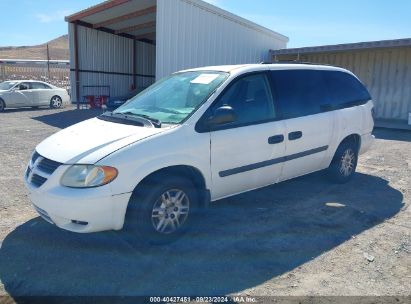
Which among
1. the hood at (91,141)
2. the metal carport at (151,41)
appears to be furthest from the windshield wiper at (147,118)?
the metal carport at (151,41)

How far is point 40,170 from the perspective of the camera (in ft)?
11.6

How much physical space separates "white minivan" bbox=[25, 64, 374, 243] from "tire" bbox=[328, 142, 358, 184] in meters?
0.36

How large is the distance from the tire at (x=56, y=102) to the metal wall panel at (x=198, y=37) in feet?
31.1

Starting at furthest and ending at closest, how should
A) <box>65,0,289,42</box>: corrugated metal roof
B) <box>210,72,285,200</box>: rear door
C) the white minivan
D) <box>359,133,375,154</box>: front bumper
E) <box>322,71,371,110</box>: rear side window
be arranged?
<box>65,0,289,42</box>: corrugated metal roof
<box>359,133,375,154</box>: front bumper
<box>322,71,371,110</box>: rear side window
<box>210,72,285,200</box>: rear door
the white minivan

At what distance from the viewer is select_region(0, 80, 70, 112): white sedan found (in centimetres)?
1702

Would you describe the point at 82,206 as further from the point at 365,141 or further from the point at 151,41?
the point at 151,41

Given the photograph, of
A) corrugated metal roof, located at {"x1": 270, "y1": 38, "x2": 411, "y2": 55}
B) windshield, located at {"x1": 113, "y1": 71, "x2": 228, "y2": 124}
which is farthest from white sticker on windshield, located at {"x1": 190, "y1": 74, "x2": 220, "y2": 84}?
corrugated metal roof, located at {"x1": 270, "y1": 38, "x2": 411, "y2": 55}

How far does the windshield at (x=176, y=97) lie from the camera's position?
3.97 meters

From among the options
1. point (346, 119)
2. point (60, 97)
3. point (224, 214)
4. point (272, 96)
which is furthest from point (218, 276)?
point (60, 97)

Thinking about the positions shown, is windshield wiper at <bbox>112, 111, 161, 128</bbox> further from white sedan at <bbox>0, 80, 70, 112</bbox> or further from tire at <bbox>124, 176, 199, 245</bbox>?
white sedan at <bbox>0, 80, 70, 112</bbox>

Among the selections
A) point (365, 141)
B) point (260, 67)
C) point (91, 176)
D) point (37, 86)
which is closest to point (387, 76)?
point (365, 141)

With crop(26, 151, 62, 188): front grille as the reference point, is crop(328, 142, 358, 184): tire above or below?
below

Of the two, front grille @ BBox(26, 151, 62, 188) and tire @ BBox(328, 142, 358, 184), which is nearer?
front grille @ BBox(26, 151, 62, 188)

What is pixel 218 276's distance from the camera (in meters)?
3.28
